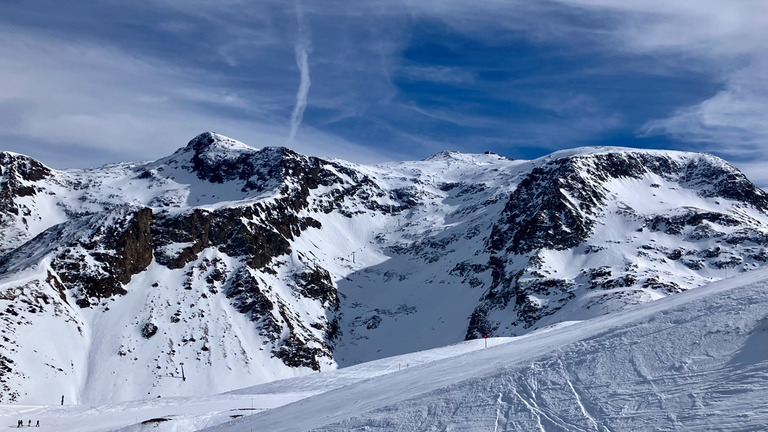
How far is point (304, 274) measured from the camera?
16125 cm

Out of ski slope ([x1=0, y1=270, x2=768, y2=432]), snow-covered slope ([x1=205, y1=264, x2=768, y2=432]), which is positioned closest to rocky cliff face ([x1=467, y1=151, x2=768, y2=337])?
ski slope ([x1=0, y1=270, x2=768, y2=432])

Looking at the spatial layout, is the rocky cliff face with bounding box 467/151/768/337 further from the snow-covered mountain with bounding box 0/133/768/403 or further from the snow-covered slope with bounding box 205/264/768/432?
the snow-covered slope with bounding box 205/264/768/432

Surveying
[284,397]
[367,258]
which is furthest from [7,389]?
[367,258]

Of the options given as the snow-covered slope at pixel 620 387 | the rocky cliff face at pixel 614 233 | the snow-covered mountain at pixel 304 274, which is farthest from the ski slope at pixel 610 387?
the rocky cliff face at pixel 614 233

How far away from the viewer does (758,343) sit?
1495 centimetres

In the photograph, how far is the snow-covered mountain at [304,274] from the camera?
380 feet

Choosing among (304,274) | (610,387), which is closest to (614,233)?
(304,274)

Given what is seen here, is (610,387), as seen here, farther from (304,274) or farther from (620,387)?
(304,274)

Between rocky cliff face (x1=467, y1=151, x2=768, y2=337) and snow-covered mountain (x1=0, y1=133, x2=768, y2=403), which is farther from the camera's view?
rocky cliff face (x1=467, y1=151, x2=768, y2=337)

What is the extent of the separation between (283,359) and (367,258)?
69.0 metres

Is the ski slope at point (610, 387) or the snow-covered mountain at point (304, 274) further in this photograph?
the snow-covered mountain at point (304, 274)

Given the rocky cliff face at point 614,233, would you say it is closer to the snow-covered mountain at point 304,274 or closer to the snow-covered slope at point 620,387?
the snow-covered mountain at point 304,274

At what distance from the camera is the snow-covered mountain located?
116 m

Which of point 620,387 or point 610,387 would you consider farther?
point 610,387
